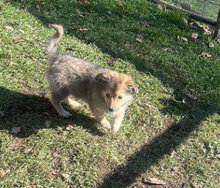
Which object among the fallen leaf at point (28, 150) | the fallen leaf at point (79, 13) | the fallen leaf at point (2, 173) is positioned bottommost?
the fallen leaf at point (2, 173)

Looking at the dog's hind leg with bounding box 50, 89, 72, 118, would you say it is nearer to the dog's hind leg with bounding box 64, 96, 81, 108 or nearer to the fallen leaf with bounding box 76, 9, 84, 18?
the dog's hind leg with bounding box 64, 96, 81, 108

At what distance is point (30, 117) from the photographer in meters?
4.70

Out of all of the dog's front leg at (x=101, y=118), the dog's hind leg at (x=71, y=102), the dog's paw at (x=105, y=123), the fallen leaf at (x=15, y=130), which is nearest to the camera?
the fallen leaf at (x=15, y=130)

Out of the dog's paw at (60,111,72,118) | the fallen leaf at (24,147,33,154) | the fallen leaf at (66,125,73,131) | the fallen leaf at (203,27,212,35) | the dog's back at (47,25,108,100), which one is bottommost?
the fallen leaf at (24,147,33,154)

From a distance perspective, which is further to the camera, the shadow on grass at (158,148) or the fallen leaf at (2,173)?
the shadow on grass at (158,148)

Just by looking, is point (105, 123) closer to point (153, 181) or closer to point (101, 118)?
point (101, 118)

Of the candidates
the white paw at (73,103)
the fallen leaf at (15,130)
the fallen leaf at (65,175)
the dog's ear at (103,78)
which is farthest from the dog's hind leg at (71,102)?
the fallen leaf at (65,175)

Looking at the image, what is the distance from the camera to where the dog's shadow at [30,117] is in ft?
14.7

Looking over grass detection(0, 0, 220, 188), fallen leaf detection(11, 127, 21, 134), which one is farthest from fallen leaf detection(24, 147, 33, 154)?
fallen leaf detection(11, 127, 21, 134)

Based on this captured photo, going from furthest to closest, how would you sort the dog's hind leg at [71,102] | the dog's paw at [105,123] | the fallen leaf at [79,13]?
the fallen leaf at [79,13]
the dog's hind leg at [71,102]
the dog's paw at [105,123]

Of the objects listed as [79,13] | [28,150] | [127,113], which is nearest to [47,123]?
[28,150]

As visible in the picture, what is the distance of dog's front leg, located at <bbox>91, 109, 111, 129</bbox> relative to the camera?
4793 mm

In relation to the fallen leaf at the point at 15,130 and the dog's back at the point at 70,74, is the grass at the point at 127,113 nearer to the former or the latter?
the fallen leaf at the point at 15,130

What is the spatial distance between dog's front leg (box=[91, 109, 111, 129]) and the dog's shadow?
0.13 metres
